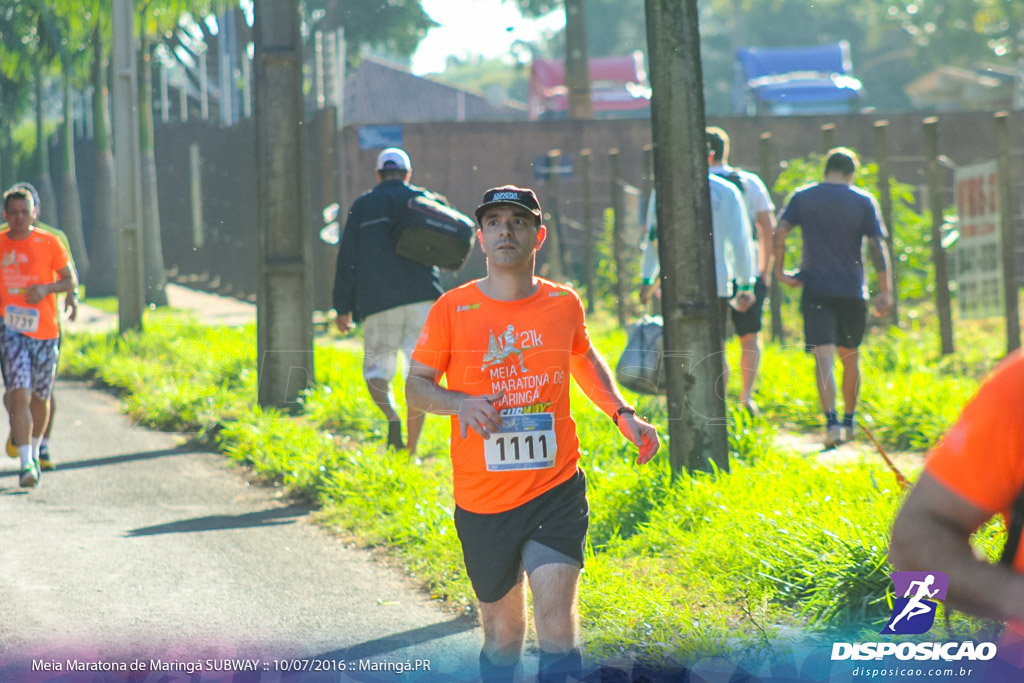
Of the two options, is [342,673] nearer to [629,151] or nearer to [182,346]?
[182,346]

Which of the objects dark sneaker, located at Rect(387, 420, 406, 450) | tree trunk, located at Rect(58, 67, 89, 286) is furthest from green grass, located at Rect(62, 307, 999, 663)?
tree trunk, located at Rect(58, 67, 89, 286)

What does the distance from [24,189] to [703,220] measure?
184 inches

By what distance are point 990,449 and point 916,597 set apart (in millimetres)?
531

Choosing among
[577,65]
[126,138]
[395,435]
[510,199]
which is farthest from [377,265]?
[577,65]

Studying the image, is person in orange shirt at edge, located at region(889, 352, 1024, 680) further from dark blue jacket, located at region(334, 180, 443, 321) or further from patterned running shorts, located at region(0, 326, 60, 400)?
patterned running shorts, located at region(0, 326, 60, 400)

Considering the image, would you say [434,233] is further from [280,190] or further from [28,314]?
[28,314]

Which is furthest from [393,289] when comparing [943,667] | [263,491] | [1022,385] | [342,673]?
[1022,385]

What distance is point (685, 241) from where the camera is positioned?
21.5ft

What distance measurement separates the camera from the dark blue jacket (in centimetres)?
828

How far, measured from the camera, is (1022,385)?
1.96 meters

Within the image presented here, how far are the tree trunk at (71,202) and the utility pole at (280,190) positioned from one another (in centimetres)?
1746

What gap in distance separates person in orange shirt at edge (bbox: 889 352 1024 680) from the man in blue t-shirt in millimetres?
6472

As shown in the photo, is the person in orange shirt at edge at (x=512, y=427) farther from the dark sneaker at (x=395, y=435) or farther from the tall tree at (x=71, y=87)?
the tall tree at (x=71, y=87)

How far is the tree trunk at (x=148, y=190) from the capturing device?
52.3ft
